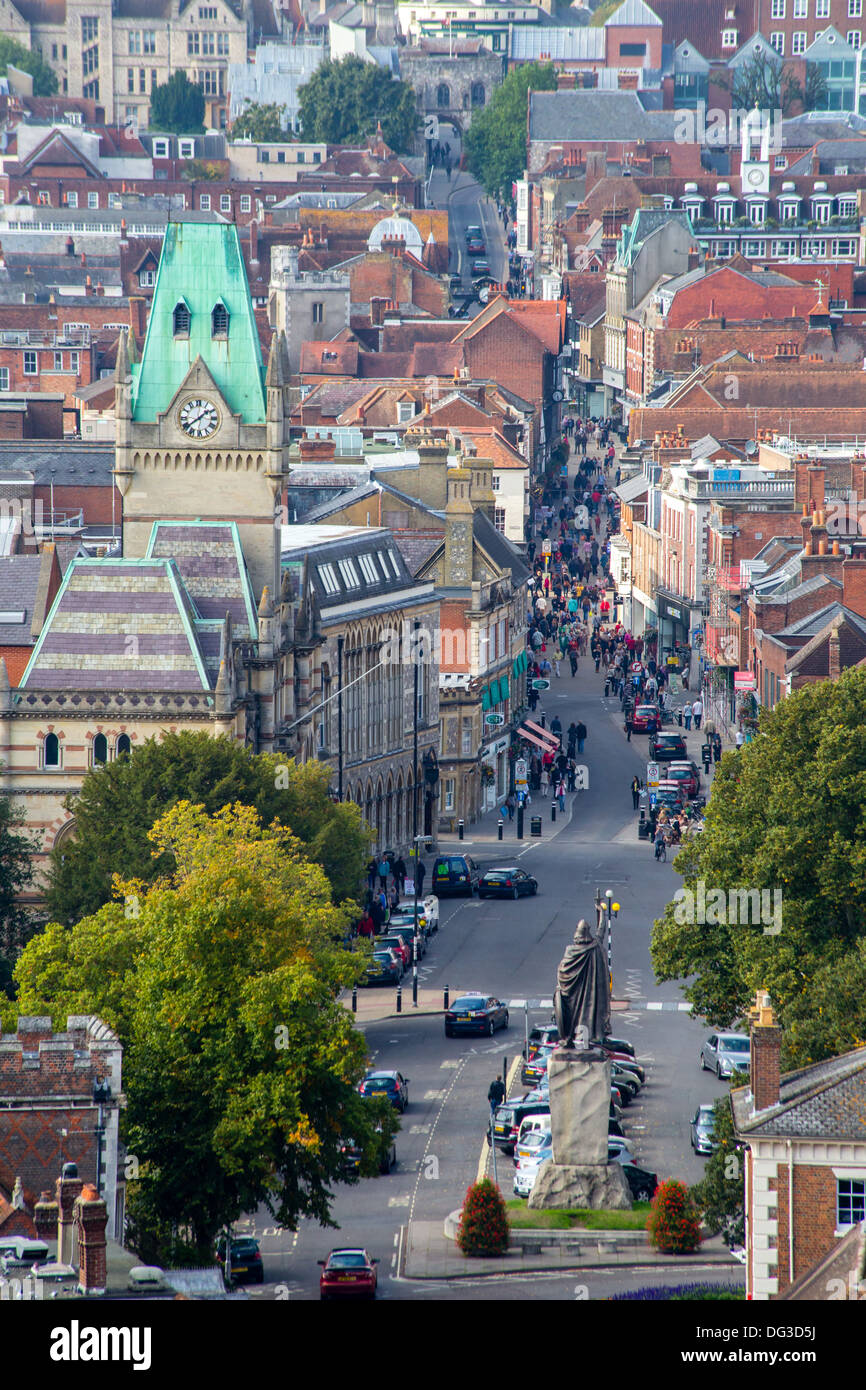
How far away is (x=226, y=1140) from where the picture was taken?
5812 centimetres

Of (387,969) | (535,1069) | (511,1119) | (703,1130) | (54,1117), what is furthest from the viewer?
(387,969)

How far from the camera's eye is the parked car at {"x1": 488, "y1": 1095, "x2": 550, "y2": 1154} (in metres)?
70.2

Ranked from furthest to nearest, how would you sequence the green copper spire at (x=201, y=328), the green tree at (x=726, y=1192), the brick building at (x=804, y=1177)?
the green copper spire at (x=201, y=328), the green tree at (x=726, y=1192), the brick building at (x=804, y=1177)

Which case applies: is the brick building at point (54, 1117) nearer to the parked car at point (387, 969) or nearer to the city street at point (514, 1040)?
the city street at point (514, 1040)

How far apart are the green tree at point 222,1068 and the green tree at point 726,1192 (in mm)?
6232

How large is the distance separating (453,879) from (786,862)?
3152cm

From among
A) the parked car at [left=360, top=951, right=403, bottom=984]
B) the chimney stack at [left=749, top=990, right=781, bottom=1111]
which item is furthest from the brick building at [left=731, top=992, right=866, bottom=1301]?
the parked car at [left=360, top=951, right=403, bottom=984]

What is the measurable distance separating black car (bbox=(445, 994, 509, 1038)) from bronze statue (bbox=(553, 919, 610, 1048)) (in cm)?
1859

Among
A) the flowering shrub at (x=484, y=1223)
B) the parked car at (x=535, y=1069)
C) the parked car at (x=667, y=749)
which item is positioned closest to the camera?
the flowering shrub at (x=484, y=1223)

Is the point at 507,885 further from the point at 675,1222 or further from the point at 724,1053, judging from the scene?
the point at 675,1222

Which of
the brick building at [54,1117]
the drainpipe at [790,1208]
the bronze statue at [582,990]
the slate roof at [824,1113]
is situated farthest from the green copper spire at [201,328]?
the drainpipe at [790,1208]

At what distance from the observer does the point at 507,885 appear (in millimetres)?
100875

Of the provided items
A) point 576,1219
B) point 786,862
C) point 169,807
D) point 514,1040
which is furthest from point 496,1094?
point 169,807

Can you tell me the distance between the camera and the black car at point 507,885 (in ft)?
331
